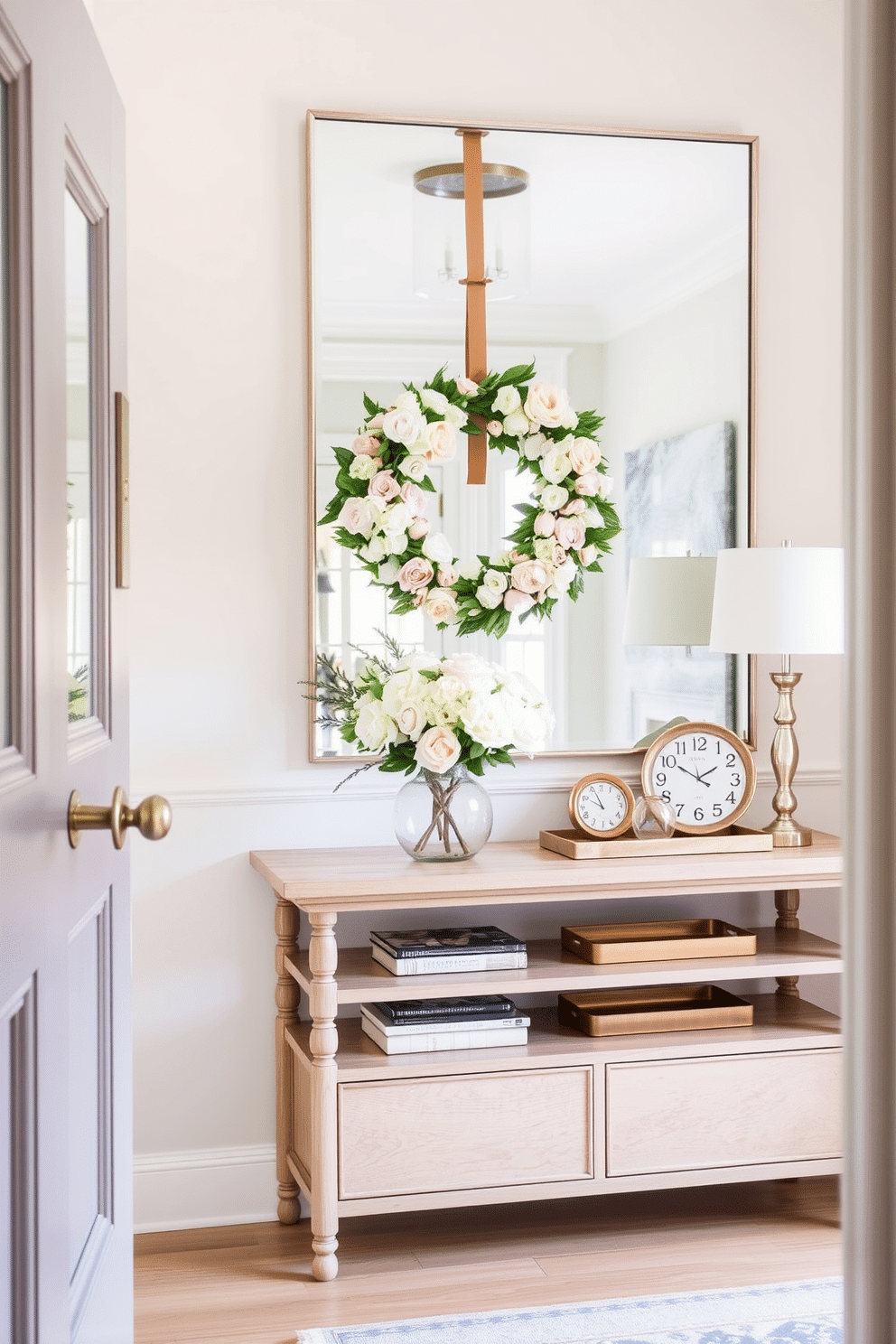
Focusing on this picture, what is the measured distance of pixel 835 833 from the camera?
3119 mm

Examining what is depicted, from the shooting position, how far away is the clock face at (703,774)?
112 inches

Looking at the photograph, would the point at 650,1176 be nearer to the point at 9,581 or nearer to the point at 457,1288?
the point at 457,1288

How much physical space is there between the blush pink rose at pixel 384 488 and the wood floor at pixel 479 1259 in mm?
1529

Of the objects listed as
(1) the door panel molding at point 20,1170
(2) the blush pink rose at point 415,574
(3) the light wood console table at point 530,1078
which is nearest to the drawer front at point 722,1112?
(3) the light wood console table at point 530,1078

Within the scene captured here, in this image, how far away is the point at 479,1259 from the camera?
2572mm

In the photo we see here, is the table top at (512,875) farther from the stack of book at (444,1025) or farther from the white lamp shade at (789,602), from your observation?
the white lamp shade at (789,602)

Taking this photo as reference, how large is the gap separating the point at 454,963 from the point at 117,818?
4.73ft

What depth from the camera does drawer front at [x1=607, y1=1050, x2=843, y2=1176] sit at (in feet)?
8.48

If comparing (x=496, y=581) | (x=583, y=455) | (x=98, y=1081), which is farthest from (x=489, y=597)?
(x=98, y=1081)

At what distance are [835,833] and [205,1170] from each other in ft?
5.35

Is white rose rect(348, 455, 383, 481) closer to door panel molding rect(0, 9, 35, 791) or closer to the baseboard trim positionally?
the baseboard trim

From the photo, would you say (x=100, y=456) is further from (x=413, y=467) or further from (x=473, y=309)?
(x=473, y=309)

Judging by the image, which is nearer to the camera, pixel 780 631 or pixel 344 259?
pixel 780 631

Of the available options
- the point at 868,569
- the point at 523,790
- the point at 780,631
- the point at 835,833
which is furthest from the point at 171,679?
the point at 868,569
